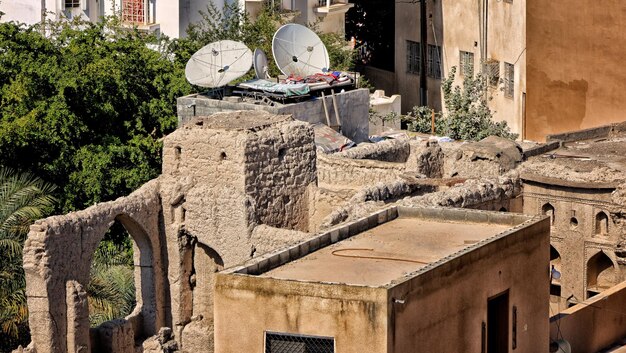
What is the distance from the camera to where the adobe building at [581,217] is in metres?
32.8

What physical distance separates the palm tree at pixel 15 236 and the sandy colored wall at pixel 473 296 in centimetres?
1177

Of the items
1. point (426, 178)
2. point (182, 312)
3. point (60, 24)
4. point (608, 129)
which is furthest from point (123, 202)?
point (60, 24)

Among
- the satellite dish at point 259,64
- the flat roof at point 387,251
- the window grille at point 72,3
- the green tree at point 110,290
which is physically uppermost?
the window grille at point 72,3

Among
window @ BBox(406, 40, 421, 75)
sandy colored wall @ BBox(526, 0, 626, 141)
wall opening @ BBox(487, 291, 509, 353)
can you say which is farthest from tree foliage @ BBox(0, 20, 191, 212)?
wall opening @ BBox(487, 291, 509, 353)

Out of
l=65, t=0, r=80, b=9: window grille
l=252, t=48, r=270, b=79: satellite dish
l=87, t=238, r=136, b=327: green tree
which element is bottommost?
l=87, t=238, r=136, b=327: green tree

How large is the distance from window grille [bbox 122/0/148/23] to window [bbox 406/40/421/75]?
6.76 m

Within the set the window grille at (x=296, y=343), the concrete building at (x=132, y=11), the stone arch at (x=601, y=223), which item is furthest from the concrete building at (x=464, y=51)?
the window grille at (x=296, y=343)

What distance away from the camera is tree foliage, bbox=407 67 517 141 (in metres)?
46.8

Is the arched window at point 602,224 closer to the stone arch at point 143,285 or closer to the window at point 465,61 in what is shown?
the stone arch at point 143,285

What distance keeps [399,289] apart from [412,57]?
35239mm

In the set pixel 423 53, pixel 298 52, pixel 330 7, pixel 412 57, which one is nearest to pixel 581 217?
pixel 298 52

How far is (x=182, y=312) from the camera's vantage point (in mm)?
34094

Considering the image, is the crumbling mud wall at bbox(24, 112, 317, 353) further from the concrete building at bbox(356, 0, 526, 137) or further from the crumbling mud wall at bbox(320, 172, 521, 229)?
Result: the concrete building at bbox(356, 0, 526, 137)

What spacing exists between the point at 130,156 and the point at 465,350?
2111 centimetres
